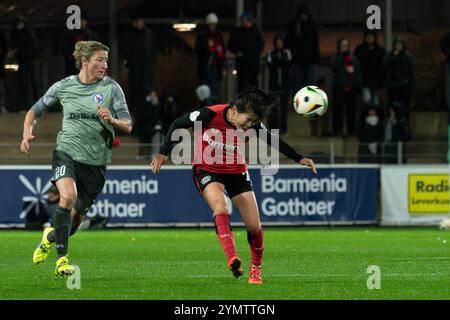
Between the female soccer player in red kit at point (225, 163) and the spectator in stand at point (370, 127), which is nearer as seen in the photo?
the female soccer player in red kit at point (225, 163)

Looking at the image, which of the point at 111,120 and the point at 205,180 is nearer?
the point at 205,180

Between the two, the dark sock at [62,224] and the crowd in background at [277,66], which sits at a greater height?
the crowd in background at [277,66]

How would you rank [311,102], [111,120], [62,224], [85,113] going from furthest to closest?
[311,102] → [85,113] → [62,224] → [111,120]

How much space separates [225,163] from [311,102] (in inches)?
139

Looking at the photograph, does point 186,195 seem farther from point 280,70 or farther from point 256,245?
point 256,245

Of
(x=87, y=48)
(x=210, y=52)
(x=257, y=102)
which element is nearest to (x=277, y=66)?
(x=210, y=52)

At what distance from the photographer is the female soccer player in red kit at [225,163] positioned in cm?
1251

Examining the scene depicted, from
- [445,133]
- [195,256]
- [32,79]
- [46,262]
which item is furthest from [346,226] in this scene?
[46,262]

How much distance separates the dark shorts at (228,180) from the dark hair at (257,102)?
29.3 inches

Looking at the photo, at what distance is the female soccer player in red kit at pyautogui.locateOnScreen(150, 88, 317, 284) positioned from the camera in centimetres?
1251

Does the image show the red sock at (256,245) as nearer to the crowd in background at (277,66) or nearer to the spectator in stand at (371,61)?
the crowd in background at (277,66)

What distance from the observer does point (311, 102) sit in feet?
52.7

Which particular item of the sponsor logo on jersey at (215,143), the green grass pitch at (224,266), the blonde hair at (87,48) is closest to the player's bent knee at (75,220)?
the green grass pitch at (224,266)

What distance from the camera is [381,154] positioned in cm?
2661
